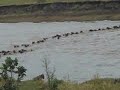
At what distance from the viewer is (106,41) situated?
48062 mm

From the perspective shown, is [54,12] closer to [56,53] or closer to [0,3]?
[0,3]

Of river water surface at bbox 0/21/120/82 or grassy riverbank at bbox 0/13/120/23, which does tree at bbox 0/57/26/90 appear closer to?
river water surface at bbox 0/21/120/82

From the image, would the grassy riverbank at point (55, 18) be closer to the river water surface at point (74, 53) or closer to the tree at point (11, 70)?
the river water surface at point (74, 53)

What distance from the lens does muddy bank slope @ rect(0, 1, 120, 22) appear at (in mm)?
77812

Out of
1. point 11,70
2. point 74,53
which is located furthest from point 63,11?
point 11,70

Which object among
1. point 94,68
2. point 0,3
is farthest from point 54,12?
point 94,68

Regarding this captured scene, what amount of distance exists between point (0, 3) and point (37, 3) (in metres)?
13.1

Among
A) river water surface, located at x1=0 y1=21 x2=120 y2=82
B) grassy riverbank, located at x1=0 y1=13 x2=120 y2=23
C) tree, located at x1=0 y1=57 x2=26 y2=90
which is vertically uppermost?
tree, located at x1=0 y1=57 x2=26 y2=90

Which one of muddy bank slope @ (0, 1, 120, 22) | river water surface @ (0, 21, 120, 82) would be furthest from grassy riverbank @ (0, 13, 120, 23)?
river water surface @ (0, 21, 120, 82)

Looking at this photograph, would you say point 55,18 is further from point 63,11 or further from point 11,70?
point 11,70

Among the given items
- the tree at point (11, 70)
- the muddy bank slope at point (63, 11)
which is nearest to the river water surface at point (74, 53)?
the tree at point (11, 70)

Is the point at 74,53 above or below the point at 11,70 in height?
below

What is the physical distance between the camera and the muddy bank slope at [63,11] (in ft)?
255

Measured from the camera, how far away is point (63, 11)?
84.0 m
